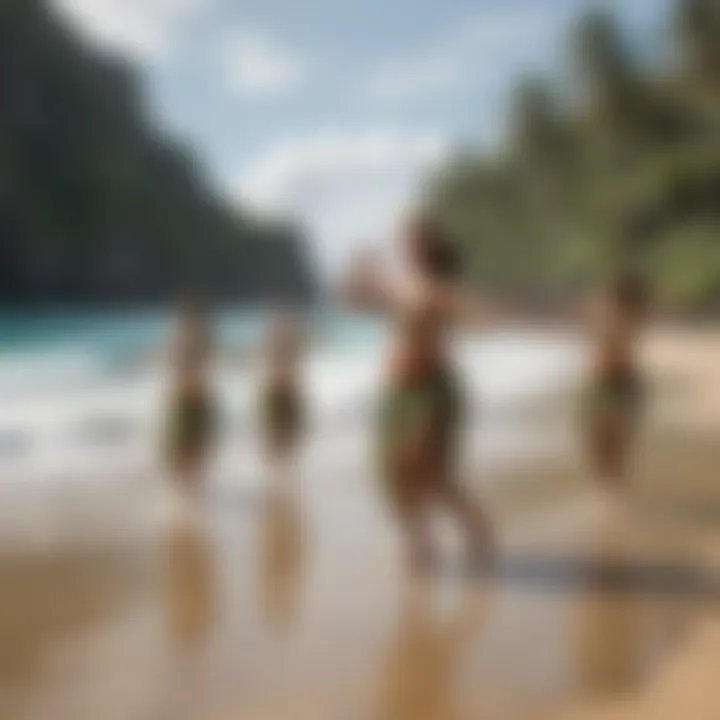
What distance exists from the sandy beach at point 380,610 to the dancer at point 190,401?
2.9 inches

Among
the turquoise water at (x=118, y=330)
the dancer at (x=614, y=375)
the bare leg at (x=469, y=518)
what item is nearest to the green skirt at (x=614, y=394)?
the dancer at (x=614, y=375)

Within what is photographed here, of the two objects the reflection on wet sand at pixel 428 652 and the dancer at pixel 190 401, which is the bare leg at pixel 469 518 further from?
the dancer at pixel 190 401

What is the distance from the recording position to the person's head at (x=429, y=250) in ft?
4.42

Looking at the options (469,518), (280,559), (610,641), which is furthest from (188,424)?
(610,641)

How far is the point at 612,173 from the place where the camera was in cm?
171

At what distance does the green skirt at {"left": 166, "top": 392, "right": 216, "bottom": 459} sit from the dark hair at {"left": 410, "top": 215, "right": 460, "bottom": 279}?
0.43 metres

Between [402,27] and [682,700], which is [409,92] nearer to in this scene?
[402,27]

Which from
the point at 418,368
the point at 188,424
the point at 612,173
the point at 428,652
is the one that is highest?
the point at 612,173

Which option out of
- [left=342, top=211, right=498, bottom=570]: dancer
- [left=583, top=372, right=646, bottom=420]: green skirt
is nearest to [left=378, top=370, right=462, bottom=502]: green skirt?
[left=342, top=211, right=498, bottom=570]: dancer

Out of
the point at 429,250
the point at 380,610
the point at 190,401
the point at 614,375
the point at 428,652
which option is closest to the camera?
the point at 428,652

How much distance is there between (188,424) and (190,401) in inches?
1.5

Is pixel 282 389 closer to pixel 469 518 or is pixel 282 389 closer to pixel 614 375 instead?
pixel 469 518

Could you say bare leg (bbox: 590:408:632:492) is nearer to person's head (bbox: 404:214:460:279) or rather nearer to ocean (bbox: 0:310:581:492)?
ocean (bbox: 0:310:581:492)

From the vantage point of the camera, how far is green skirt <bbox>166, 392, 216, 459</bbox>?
1439 millimetres
